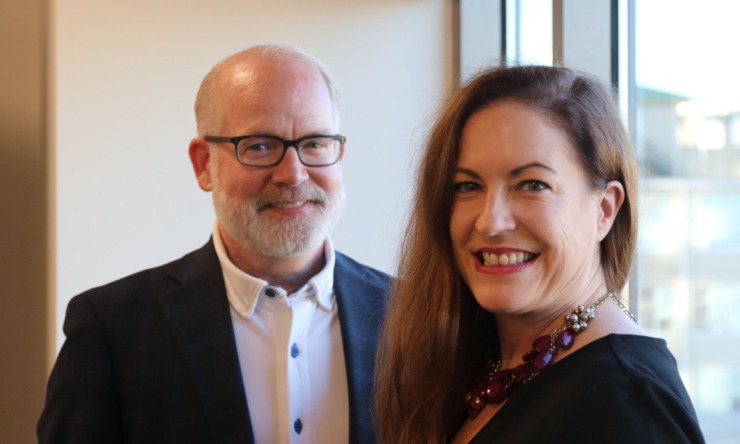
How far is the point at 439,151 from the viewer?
1.79 m

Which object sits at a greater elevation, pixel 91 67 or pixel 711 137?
pixel 91 67

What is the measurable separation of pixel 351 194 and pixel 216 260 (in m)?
2.04

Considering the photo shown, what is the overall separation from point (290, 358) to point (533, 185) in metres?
0.83

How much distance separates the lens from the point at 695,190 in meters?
2.90

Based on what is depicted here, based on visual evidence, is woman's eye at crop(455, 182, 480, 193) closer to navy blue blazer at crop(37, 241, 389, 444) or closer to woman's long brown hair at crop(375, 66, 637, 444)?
woman's long brown hair at crop(375, 66, 637, 444)

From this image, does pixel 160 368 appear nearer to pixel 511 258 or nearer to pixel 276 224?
pixel 276 224

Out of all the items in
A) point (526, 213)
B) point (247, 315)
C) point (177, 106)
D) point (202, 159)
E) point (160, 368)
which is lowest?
point (160, 368)

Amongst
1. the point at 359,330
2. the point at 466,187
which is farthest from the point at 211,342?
the point at 466,187

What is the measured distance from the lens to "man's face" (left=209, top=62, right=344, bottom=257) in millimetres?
2246

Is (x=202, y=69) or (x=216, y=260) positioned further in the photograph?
(x=202, y=69)

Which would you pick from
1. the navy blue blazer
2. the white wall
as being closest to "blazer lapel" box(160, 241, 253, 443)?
the navy blue blazer

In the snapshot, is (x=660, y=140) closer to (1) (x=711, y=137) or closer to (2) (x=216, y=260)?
(1) (x=711, y=137)

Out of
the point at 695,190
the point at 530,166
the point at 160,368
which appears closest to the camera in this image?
the point at 530,166

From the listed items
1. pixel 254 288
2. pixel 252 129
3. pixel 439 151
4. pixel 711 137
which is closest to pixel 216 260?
pixel 254 288
